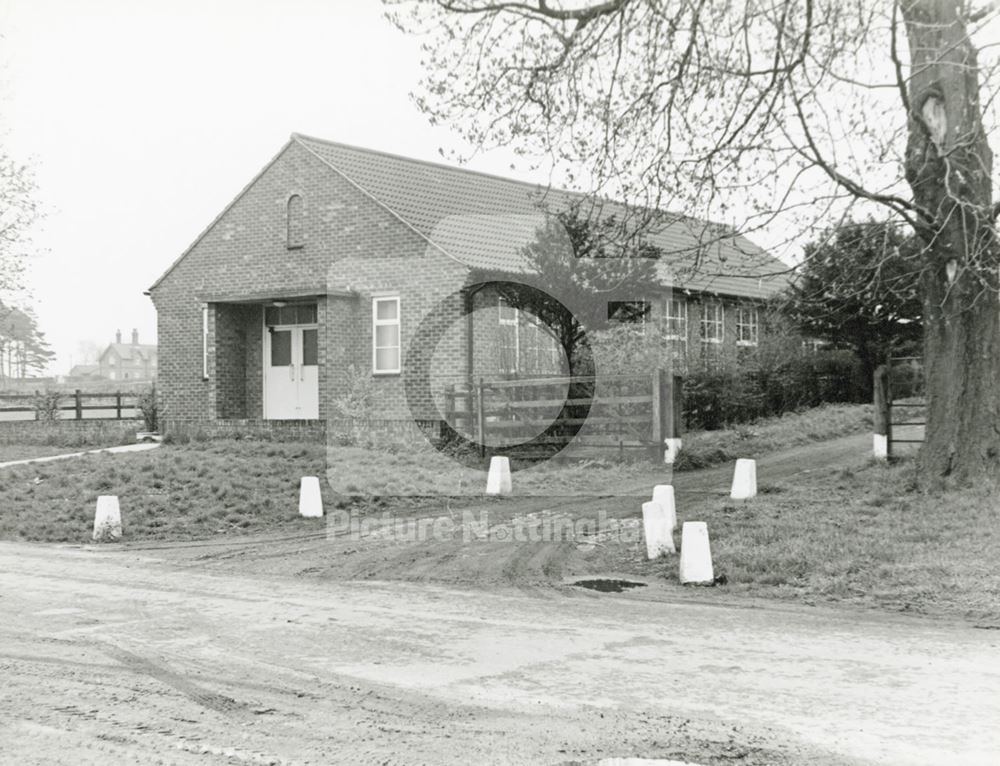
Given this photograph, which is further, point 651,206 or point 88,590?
point 651,206

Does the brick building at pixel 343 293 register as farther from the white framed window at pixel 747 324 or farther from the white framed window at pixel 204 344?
the white framed window at pixel 747 324

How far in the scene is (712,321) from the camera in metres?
31.9

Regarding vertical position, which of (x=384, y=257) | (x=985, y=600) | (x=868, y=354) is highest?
(x=384, y=257)

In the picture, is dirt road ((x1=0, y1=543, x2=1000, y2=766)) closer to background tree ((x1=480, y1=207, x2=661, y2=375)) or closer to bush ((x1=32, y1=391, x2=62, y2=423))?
background tree ((x1=480, y1=207, x2=661, y2=375))

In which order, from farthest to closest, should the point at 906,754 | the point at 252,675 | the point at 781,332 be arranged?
1. the point at 781,332
2. the point at 252,675
3. the point at 906,754

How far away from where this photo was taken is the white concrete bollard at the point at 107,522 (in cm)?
1273

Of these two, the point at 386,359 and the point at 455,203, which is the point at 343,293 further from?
the point at 455,203

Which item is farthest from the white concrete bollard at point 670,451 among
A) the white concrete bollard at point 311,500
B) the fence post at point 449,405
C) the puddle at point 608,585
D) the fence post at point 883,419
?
the puddle at point 608,585

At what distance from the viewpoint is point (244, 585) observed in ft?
30.2

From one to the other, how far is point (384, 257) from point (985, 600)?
16293 millimetres

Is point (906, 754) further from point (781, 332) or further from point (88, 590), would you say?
point (781, 332)

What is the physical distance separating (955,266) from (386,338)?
501 inches

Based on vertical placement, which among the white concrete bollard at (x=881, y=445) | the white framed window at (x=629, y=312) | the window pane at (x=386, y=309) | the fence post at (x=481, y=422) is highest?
the window pane at (x=386, y=309)

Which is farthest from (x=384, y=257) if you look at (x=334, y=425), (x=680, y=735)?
(x=680, y=735)
